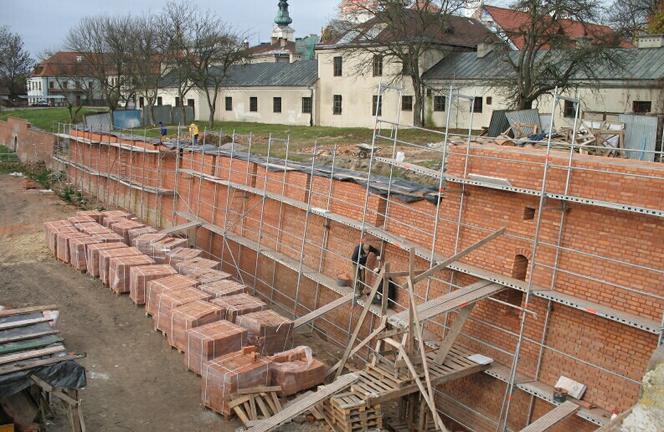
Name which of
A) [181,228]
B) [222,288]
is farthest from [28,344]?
[181,228]

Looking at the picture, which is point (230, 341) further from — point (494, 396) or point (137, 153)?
point (137, 153)

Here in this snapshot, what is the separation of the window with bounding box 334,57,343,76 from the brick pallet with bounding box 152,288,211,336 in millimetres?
27576

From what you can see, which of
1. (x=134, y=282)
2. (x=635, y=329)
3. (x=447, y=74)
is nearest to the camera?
(x=635, y=329)

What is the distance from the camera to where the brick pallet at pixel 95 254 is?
1792cm

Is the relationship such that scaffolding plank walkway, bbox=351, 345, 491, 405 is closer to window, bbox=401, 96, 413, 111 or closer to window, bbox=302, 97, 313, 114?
window, bbox=401, 96, 413, 111

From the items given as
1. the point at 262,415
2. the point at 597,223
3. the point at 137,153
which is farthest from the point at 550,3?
the point at 262,415

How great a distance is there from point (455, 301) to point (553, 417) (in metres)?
2.18

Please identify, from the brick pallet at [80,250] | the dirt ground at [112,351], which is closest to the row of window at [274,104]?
the dirt ground at [112,351]

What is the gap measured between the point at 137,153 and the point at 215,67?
893 inches

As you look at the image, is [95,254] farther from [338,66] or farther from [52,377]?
[338,66]

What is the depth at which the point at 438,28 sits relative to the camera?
3606 centimetres

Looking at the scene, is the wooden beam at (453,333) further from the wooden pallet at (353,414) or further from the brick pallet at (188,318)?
the brick pallet at (188,318)

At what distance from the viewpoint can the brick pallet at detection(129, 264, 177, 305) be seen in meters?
15.8

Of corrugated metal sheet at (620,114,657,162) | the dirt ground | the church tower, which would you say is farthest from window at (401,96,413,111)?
the church tower
